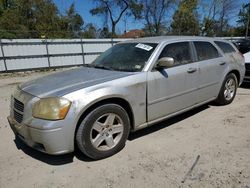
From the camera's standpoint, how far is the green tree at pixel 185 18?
31.3 metres

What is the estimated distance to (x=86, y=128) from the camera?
3.08 metres

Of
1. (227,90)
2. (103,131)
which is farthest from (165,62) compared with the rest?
(227,90)

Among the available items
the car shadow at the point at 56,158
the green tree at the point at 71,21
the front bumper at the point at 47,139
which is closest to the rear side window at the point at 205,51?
the car shadow at the point at 56,158

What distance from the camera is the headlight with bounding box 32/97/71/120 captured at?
2.88 meters

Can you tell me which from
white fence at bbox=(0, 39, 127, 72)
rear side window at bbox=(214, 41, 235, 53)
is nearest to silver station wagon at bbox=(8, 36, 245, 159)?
rear side window at bbox=(214, 41, 235, 53)

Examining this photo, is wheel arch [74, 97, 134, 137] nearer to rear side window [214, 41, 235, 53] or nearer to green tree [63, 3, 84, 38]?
rear side window [214, 41, 235, 53]

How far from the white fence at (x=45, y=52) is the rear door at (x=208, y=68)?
35.1 feet

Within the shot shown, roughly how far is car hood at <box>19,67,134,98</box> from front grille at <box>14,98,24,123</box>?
201mm

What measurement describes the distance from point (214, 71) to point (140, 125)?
2157 mm

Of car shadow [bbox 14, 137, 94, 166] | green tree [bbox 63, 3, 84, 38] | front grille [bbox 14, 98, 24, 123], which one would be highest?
green tree [bbox 63, 3, 84, 38]

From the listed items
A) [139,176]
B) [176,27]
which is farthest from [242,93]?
[176,27]

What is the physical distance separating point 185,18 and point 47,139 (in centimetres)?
3154

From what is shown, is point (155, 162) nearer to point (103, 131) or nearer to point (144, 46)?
point (103, 131)

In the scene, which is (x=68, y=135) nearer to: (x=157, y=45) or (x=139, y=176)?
(x=139, y=176)
